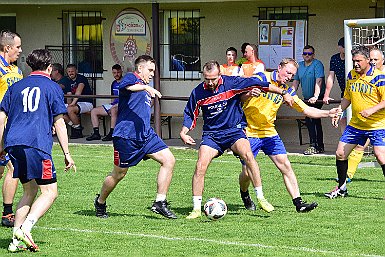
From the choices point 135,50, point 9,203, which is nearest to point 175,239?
point 9,203

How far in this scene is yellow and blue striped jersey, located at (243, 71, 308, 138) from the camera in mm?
11438

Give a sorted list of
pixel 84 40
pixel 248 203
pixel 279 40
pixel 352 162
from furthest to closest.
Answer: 1. pixel 84 40
2. pixel 279 40
3. pixel 352 162
4. pixel 248 203

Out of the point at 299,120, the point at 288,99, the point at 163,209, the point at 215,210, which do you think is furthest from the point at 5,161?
the point at 299,120

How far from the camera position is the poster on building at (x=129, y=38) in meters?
20.7

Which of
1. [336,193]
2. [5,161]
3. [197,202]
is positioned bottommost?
[336,193]

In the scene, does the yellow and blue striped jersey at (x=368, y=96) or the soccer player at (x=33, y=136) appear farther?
the yellow and blue striped jersey at (x=368, y=96)

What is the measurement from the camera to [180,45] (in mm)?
20484

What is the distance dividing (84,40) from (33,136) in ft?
42.1

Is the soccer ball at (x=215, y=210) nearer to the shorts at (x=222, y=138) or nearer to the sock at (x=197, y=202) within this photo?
the sock at (x=197, y=202)

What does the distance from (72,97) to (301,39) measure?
16.3 feet

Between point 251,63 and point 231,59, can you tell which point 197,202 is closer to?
point 251,63

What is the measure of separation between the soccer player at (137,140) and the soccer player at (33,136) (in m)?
1.74

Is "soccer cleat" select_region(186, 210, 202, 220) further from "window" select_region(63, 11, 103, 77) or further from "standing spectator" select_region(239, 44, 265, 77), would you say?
"window" select_region(63, 11, 103, 77)

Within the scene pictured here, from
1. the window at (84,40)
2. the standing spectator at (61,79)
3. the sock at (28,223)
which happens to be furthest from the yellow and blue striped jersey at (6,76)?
the window at (84,40)
